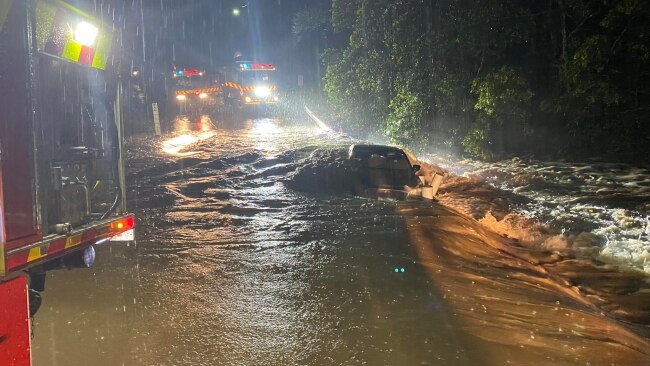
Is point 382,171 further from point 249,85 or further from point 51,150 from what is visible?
point 249,85

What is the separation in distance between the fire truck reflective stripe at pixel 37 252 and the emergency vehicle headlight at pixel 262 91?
26.2 m

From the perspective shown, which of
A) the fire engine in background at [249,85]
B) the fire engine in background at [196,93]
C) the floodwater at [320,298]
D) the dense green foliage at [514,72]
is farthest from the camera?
the fire engine in background at [249,85]

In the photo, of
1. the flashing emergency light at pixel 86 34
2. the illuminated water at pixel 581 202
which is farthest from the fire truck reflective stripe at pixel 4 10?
the illuminated water at pixel 581 202

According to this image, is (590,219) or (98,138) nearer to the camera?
(98,138)

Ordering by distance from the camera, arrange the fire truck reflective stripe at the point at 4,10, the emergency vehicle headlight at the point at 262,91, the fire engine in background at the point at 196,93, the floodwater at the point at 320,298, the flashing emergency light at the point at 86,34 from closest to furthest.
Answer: the fire truck reflective stripe at the point at 4,10 < the flashing emergency light at the point at 86,34 < the floodwater at the point at 320,298 < the fire engine in background at the point at 196,93 < the emergency vehicle headlight at the point at 262,91

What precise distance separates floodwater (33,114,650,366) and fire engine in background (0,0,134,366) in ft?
4.34

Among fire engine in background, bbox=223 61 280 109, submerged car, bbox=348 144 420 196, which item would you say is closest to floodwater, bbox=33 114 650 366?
submerged car, bbox=348 144 420 196

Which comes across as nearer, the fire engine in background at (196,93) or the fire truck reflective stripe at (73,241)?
the fire truck reflective stripe at (73,241)

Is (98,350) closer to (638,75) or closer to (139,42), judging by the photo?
(638,75)

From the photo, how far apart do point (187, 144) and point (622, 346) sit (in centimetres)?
1516

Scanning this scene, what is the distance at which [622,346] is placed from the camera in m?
4.38

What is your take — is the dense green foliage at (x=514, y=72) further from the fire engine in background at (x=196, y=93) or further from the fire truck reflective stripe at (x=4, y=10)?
the fire truck reflective stripe at (x=4, y=10)

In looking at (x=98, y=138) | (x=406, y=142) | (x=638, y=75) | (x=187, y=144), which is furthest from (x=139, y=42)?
(x=98, y=138)

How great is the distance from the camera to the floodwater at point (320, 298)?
13.6 ft
